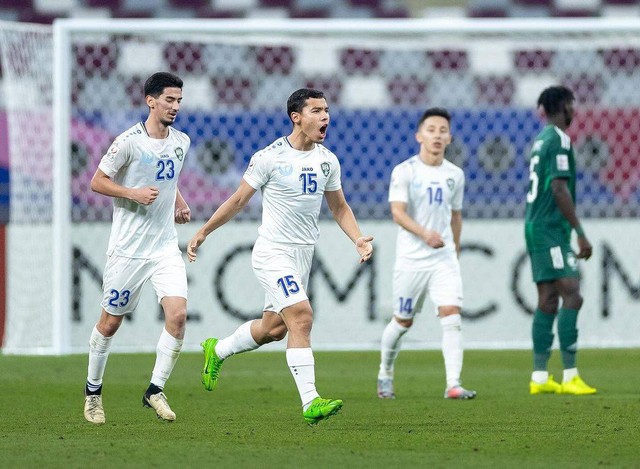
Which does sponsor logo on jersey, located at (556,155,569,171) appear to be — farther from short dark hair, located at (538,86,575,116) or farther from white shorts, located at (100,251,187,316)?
white shorts, located at (100,251,187,316)

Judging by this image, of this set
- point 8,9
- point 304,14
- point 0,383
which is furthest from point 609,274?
point 8,9

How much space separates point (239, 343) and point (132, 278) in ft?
2.71

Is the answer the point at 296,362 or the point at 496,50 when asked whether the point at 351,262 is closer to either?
the point at 496,50

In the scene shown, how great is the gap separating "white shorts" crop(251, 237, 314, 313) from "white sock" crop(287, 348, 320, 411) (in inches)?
11.1

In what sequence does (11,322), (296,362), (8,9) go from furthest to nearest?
1. (8,9)
2. (11,322)
3. (296,362)

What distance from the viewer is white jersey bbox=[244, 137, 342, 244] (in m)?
7.57

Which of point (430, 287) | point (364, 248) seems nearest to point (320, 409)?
point (364, 248)

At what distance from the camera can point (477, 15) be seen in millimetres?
15266

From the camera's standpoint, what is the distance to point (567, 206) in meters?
9.31

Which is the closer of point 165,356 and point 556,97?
point 165,356

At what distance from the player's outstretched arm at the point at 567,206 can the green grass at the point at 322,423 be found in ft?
3.18

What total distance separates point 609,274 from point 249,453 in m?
7.08

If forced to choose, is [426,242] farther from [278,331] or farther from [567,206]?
[278,331]

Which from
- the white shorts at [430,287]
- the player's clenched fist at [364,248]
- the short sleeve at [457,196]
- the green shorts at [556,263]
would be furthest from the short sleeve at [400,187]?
the player's clenched fist at [364,248]
